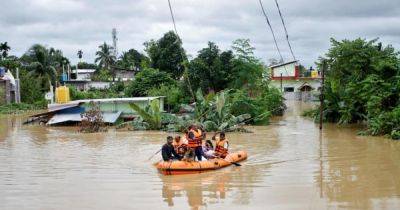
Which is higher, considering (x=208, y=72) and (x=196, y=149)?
(x=208, y=72)

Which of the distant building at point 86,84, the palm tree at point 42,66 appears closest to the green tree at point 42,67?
the palm tree at point 42,66

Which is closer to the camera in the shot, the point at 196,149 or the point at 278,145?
the point at 196,149

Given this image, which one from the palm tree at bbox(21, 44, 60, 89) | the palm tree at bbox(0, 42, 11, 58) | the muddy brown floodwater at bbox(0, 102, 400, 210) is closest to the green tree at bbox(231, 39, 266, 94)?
the muddy brown floodwater at bbox(0, 102, 400, 210)

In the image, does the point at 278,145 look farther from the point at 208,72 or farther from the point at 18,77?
the point at 18,77

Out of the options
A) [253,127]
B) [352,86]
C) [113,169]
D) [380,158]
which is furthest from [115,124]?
[380,158]

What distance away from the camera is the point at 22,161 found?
59.4 ft

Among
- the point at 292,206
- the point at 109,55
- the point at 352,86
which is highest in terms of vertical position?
the point at 109,55

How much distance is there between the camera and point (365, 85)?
85.0 ft

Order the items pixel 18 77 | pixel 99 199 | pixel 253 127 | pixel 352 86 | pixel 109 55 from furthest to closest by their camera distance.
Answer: pixel 109 55 < pixel 18 77 < pixel 253 127 < pixel 352 86 < pixel 99 199

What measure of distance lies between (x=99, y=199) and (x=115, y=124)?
20.8m

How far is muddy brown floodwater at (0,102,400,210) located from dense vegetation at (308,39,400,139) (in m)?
1.49

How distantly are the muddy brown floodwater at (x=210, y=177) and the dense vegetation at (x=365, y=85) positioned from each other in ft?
4.87

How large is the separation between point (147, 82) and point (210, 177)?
31.0 m

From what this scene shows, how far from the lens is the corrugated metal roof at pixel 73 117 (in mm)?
32438
